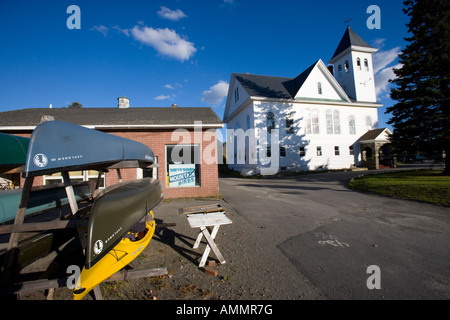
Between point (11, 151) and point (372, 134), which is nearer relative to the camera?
point (11, 151)

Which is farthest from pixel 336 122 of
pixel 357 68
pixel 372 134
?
pixel 357 68

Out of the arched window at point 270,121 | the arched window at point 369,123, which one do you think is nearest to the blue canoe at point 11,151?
the arched window at point 270,121

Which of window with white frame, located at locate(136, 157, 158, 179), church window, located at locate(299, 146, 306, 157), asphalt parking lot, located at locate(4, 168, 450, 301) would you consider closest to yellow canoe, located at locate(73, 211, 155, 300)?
asphalt parking lot, located at locate(4, 168, 450, 301)

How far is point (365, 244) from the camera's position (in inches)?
174

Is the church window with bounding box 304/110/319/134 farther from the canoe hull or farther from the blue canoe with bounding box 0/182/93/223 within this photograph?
the canoe hull

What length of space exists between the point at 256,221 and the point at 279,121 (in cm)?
1997

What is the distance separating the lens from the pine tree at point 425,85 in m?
13.3

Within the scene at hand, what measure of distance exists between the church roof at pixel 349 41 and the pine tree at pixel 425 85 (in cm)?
1678

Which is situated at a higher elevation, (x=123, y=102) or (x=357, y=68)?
(x=357, y=68)

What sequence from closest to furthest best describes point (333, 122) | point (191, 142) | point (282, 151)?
point (191, 142) → point (282, 151) → point (333, 122)

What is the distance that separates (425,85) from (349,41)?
811 inches

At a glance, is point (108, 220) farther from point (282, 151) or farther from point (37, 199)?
point (282, 151)

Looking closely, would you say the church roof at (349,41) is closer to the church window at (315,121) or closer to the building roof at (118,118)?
the church window at (315,121)
